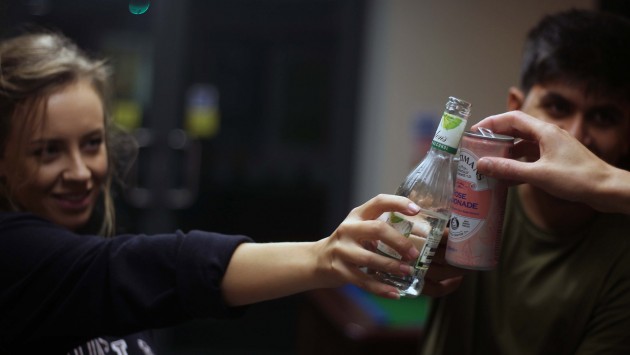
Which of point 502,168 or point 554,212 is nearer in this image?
point 502,168

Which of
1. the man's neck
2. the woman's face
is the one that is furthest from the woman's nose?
the man's neck

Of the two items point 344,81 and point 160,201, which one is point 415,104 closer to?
point 344,81

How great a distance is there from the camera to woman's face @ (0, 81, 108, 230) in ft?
4.37

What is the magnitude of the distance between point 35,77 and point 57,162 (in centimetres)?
16

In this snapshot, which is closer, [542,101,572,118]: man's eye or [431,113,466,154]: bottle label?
[431,113,466,154]: bottle label

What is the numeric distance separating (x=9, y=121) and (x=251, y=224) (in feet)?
10.4

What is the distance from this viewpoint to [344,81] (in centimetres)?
411

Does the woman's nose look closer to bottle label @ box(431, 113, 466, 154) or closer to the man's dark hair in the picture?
bottle label @ box(431, 113, 466, 154)

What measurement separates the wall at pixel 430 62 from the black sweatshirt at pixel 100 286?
2.62 meters

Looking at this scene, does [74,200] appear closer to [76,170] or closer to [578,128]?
[76,170]

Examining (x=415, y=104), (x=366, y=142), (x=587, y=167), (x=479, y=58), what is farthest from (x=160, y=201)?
(x=587, y=167)

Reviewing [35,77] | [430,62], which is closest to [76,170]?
[35,77]

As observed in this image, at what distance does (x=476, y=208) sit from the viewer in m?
1.06

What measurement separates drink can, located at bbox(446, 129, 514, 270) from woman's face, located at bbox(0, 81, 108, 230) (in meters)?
0.67
